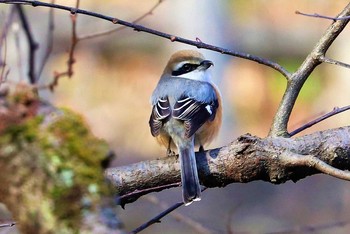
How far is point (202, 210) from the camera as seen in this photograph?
314 inches

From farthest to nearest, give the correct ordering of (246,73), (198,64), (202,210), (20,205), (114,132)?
(246,73) < (114,132) < (202,210) < (198,64) < (20,205)

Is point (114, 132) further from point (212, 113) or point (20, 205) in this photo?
point (20, 205)

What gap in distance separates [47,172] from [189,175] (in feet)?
6.09

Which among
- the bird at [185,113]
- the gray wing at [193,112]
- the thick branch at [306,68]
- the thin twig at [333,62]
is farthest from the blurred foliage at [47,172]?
the gray wing at [193,112]

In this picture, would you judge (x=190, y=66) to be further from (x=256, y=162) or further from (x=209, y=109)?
(x=256, y=162)

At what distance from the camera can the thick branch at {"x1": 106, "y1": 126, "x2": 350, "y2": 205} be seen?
3041mm

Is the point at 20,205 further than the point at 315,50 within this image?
No

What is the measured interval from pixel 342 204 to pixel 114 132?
3.25 meters

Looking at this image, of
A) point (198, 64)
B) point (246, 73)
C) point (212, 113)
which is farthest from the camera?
point (246, 73)

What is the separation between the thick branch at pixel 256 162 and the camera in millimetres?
3041

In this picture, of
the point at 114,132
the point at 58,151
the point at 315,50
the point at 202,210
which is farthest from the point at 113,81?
the point at 58,151

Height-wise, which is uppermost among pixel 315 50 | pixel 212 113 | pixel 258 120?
pixel 315 50

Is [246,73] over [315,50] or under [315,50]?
under

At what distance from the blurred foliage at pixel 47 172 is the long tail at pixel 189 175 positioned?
66.1 inches
